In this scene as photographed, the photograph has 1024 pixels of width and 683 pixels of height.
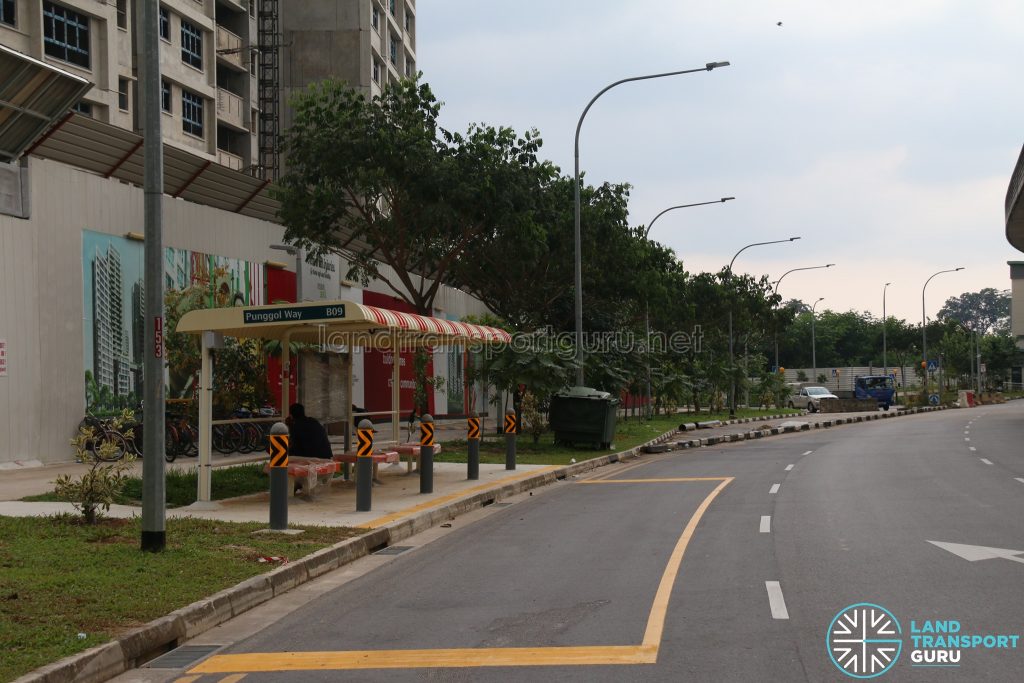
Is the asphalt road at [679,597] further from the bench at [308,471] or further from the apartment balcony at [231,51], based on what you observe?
the apartment balcony at [231,51]

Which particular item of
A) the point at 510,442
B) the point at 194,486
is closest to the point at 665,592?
the point at 194,486

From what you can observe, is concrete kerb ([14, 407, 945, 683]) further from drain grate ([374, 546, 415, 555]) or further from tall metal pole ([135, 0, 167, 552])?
tall metal pole ([135, 0, 167, 552])

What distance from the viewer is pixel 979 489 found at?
1686 cm

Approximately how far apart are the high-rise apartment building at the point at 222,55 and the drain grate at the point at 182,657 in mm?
32976

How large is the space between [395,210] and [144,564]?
19.6 m

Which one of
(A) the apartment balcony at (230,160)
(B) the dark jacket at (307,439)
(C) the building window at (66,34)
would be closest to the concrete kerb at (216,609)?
(B) the dark jacket at (307,439)

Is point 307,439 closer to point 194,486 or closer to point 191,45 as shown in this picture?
point 194,486

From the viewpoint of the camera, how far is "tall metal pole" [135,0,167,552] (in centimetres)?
1052

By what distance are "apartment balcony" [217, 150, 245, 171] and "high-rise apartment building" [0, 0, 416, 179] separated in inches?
2.5

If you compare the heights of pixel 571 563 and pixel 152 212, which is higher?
pixel 152 212

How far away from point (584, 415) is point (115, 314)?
1161 cm

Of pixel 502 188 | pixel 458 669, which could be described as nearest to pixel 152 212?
pixel 458 669

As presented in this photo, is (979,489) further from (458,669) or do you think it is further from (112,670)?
(112,670)

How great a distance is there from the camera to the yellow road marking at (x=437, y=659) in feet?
22.9
